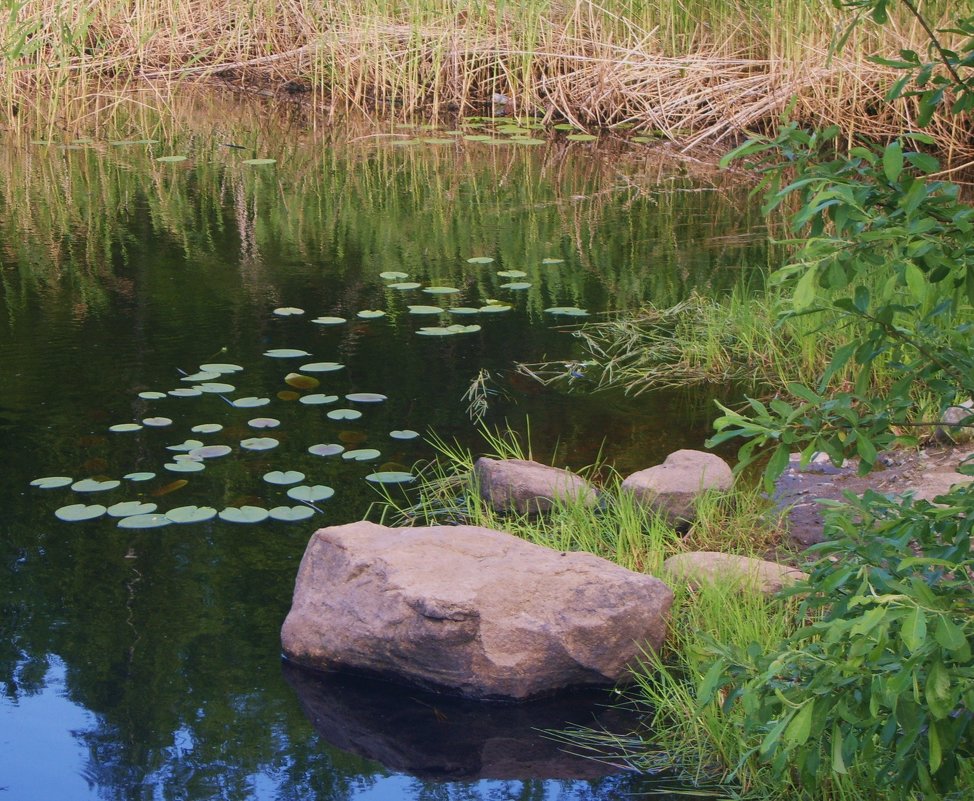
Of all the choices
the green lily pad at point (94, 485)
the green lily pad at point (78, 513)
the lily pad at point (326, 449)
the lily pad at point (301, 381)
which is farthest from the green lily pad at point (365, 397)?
the green lily pad at point (78, 513)

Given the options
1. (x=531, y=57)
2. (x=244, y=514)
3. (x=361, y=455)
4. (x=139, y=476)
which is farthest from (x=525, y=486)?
(x=531, y=57)

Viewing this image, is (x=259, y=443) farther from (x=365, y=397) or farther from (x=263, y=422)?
(x=365, y=397)

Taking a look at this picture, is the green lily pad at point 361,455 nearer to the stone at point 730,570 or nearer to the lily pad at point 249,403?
the lily pad at point 249,403

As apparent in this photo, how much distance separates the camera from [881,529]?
5.92 feet

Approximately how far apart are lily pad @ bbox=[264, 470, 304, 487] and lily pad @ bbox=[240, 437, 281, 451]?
0.17 metres

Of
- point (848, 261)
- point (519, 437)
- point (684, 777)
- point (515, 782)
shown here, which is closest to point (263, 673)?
point (515, 782)

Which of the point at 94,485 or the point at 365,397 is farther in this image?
the point at 365,397

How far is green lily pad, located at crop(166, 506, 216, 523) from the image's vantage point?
352 centimetres

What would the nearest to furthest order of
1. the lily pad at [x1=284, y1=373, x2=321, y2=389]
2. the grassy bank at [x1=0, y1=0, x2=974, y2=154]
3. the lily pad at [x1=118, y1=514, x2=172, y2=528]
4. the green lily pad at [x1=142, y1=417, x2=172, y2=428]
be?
the lily pad at [x1=118, y1=514, x2=172, y2=528] → the green lily pad at [x1=142, y1=417, x2=172, y2=428] → the lily pad at [x1=284, y1=373, x2=321, y2=389] → the grassy bank at [x1=0, y1=0, x2=974, y2=154]

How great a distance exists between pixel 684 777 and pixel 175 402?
8.13ft

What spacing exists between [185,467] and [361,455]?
546mm

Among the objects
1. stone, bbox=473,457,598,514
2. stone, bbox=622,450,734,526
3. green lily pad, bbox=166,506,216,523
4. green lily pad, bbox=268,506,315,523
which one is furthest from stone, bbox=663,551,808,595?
green lily pad, bbox=166,506,216,523

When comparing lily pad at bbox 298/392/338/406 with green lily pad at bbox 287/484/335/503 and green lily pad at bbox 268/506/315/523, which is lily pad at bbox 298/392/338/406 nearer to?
green lily pad at bbox 287/484/335/503

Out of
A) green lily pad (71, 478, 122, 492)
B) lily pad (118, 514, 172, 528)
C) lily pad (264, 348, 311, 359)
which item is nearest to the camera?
lily pad (118, 514, 172, 528)
